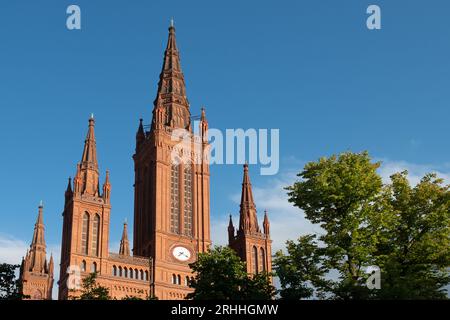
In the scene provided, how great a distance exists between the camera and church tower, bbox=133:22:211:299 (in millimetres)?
86000

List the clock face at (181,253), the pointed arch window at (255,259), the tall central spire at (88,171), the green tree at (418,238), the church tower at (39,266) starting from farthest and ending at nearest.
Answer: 1. the church tower at (39,266)
2. the pointed arch window at (255,259)
3. the clock face at (181,253)
4. the tall central spire at (88,171)
5. the green tree at (418,238)

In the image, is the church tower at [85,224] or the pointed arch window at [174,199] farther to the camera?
the pointed arch window at [174,199]

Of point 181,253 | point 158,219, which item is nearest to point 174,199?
point 158,219

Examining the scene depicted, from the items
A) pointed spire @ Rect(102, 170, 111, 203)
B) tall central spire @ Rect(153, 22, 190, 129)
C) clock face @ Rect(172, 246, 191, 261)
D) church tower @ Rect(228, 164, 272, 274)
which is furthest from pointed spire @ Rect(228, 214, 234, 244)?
pointed spire @ Rect(102, 170, 111, 203)

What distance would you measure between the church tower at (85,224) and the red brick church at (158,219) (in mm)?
120

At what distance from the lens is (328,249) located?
3538cm

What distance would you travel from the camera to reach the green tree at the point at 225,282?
3934 centimetres

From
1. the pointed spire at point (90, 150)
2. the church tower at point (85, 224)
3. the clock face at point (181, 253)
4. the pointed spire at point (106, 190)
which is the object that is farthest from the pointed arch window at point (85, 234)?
the clock face at point (181, 253)

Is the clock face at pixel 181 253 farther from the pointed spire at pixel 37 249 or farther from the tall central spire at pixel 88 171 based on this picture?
the pointed spire at pixel 37 249

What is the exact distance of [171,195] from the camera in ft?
296

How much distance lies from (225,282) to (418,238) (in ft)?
38.6

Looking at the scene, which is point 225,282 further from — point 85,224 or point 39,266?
point 39,266
